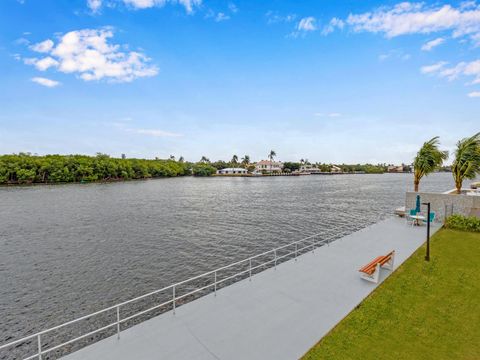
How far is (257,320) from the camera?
8391 mm

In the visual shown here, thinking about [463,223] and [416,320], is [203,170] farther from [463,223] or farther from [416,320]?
[416,320]

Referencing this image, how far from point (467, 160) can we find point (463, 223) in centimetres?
876

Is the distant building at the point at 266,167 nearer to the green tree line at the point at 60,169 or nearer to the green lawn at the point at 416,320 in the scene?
the green tree line at the point at 60,169

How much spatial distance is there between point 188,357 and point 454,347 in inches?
288

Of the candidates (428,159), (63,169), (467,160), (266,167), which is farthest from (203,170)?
(467,160)

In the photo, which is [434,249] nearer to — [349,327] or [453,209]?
[453,209]

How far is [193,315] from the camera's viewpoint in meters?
8.73

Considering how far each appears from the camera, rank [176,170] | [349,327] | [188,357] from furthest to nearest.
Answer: [176,170] → [349,327] → [188,357]

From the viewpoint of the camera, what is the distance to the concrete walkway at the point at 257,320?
704 centimetres

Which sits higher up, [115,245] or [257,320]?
[257,320]

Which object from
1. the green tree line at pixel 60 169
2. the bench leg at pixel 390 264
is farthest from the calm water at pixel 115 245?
the green tree line at pixel 60 169

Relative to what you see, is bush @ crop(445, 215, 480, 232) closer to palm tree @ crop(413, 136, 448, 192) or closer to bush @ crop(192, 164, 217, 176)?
palm tree @ crop(413, 136, 448, 192)

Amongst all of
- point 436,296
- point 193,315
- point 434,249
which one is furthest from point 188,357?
point 434,249

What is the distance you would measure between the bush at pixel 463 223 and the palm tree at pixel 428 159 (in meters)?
7.08
